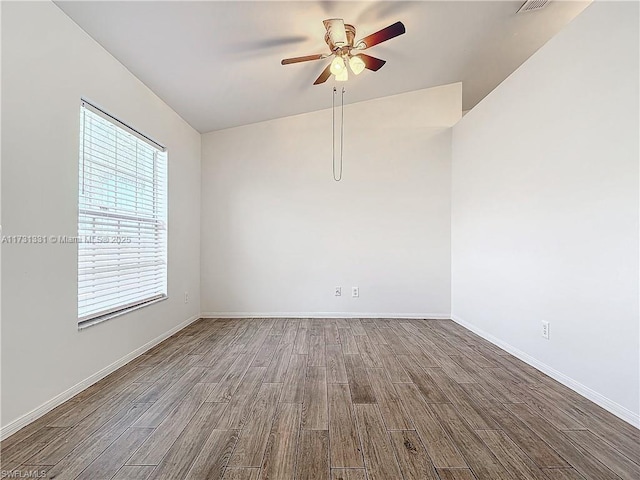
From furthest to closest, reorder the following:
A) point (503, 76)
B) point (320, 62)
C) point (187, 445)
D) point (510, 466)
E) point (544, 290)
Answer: point (503, 76)
point (320, 62)
point (544, 290)
point (187, 445)
point (510, 466)

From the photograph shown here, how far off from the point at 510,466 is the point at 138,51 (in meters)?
3.44

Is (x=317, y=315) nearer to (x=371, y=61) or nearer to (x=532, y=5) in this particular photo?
(x=371, y=61)

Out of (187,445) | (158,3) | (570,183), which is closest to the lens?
(187,445)

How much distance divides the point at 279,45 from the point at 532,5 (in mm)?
2152

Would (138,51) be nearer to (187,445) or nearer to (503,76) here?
(187,445)

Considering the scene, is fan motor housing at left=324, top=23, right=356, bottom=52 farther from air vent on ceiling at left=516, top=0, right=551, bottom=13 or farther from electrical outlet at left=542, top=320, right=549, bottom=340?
electrical outlet at left=542, top=320, right=549, bottom=340

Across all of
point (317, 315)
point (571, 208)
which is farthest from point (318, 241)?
point (571, 208)

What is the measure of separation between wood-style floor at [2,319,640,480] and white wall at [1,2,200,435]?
0.24m

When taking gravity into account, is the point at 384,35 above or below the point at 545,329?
above

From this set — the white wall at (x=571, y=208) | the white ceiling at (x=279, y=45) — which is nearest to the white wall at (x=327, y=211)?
the white ceiling at (x=279, y=45)

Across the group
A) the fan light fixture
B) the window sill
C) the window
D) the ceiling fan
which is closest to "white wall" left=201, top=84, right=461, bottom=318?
the window

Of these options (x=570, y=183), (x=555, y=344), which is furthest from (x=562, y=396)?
(x=570, y=183)

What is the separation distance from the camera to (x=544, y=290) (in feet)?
8.87

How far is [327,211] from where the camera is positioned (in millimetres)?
4570
